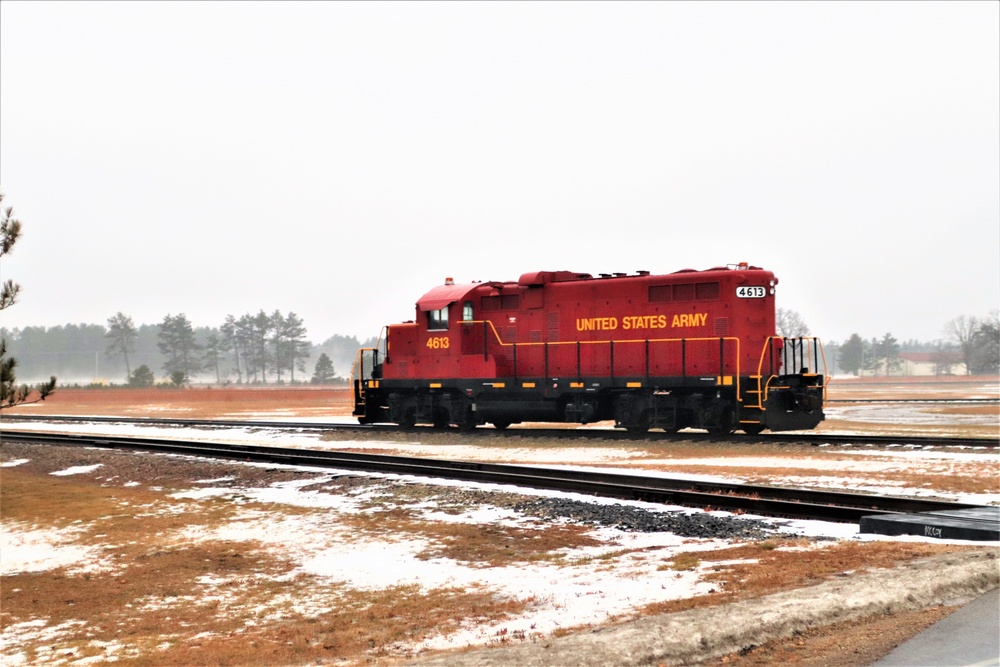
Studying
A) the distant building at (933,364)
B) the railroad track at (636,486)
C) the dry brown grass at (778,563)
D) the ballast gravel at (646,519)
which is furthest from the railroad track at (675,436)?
the distant building at (933,364)

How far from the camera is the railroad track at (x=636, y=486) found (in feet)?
37.9

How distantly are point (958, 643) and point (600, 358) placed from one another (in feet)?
61.4

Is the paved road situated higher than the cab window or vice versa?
the cab window

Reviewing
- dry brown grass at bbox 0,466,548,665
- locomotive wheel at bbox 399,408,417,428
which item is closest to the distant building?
locomotive wheel at bbox 399,408,417,428

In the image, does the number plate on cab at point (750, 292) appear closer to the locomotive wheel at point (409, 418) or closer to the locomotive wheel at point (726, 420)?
the locomotive wheel at point (726, 420)

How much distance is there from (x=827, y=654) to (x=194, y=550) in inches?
319

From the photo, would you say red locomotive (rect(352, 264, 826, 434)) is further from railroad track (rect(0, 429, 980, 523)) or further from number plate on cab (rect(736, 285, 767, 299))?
railroad track (rect(0, 429, 980, 523))

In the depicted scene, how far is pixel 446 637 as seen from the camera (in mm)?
7066

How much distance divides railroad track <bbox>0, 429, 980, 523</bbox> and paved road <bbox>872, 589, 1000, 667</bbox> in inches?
170

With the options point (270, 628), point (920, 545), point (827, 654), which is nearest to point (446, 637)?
point (270, 628)

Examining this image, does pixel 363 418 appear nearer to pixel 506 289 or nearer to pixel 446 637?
pixel 506 289

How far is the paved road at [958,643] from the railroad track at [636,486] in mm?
4324

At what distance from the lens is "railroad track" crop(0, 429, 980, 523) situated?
1156 cm

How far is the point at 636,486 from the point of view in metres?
14.1
